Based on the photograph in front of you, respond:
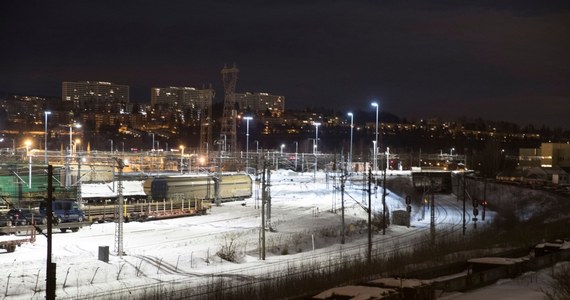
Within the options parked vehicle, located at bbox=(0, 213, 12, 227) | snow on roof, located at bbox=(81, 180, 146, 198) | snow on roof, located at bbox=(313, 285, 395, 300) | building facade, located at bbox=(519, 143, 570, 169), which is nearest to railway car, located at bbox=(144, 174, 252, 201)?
snow on roof, located at bbox=(81, 180, 146, 198)

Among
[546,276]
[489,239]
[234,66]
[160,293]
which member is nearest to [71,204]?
[160,293]

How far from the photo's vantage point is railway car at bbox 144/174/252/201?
2287 inches

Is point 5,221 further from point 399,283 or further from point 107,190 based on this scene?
point 399,283

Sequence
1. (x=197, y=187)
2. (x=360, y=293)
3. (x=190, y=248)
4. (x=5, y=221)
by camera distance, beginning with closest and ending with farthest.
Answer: (x=360, y=293)
(x=190, y=248)
(x=5, y=221)
(x=197, y=187)

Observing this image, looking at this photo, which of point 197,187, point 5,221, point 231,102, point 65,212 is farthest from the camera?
point 231,102

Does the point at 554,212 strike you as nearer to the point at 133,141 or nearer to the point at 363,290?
the point at 363,290

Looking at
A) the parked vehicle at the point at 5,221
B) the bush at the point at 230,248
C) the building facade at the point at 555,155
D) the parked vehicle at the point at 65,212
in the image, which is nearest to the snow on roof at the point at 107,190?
the parked vehicle at the point at 65,212

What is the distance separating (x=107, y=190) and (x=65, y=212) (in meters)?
13.5

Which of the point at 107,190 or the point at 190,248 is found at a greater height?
the point at 107,190

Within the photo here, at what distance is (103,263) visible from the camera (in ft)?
99.0

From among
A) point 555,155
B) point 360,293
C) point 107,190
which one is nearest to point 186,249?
point 360,293

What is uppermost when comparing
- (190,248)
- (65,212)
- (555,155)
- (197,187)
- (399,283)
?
(555,155)

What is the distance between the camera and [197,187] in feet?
202

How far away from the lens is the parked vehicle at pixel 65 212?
42.4 metres
